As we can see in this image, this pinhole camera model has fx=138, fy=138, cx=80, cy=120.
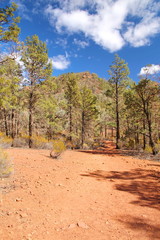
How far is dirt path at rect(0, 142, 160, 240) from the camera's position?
8.87 ft

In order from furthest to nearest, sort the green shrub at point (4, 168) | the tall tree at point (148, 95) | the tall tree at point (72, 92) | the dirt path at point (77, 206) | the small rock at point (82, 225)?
the tall tree at point (72, 92) < the tall tree at point (148, 95) < the green shrub at point (4, 168) < the small rock at point (82, 225) < the dirt path at point (77, 206)

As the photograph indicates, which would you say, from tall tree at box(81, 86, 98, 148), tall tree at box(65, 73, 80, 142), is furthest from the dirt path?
tall tree at box(81, 86, 98, 148)

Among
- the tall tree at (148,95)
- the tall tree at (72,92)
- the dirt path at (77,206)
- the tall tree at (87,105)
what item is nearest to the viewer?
the dirt path at (77,206)

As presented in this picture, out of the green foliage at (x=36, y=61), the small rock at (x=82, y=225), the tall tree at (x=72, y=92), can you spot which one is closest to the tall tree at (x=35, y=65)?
the green foliage at (x=36, y=61)

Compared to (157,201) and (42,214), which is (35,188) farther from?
(157,201)

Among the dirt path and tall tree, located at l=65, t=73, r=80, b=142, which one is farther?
tall tree, located at l=65, t=73, r=80, b=142

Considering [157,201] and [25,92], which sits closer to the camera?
[157,201]

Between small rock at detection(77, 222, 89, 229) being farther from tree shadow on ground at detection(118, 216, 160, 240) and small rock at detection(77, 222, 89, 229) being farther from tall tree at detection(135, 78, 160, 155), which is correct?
tall tree at detection(135, 78, 160, 155)

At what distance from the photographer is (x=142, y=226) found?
296 centimetres

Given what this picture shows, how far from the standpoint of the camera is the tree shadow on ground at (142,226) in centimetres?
273

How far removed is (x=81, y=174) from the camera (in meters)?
6.29

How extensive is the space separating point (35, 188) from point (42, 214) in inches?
52.2

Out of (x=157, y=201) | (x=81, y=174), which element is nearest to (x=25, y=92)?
(x=81, y=174)

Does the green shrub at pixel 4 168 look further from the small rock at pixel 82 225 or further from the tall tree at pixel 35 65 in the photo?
the tall tree at pixel 35 65
